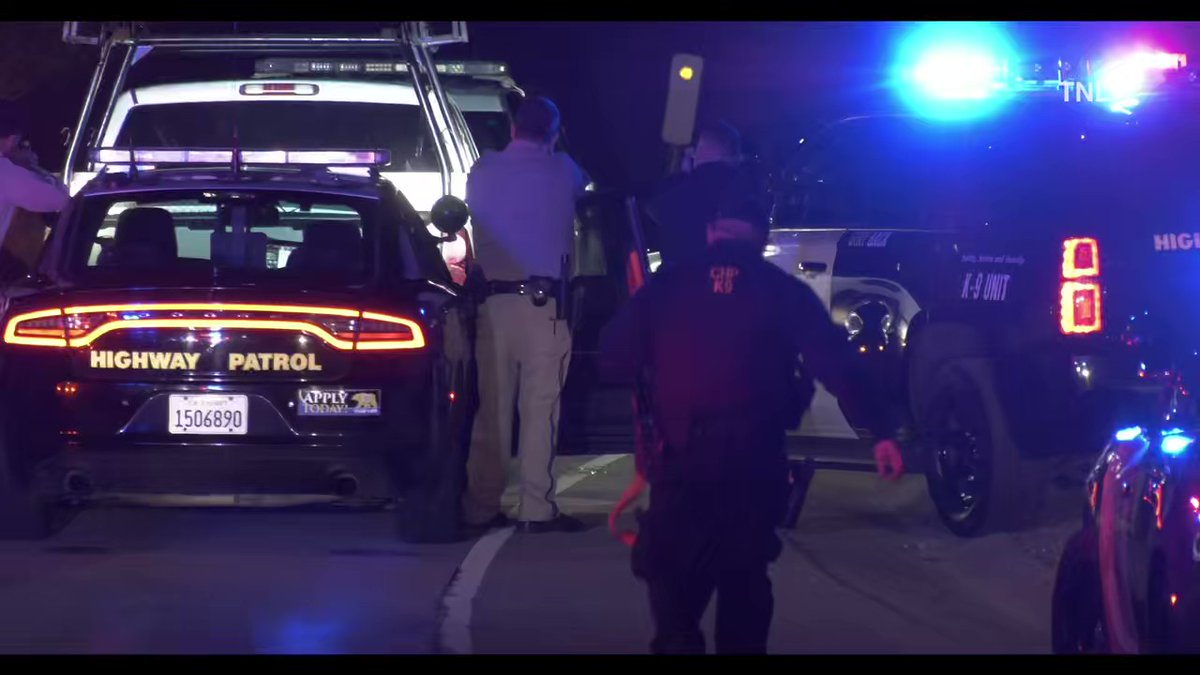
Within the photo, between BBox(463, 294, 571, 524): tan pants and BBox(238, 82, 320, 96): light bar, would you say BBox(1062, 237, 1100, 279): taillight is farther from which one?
BBox(238, 82, 320, 96): light bar

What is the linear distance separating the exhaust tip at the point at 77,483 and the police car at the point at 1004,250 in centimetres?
310

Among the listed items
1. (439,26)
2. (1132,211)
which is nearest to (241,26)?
(439,26)

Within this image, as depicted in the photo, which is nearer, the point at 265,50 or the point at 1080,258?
the point at 1080,258

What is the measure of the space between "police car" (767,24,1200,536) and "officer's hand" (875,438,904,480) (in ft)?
6.46

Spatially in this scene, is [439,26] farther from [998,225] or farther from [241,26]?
[998,225]

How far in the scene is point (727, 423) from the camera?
19.7 feet

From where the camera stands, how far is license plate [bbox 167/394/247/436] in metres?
9.01

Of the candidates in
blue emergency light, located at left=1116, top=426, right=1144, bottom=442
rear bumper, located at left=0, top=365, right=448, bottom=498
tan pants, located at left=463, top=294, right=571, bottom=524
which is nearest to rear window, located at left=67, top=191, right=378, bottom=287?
rear bumper, located at left=0, top=365, right=448, bottom=498

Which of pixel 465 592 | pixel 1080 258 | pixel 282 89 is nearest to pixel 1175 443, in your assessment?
pixel 1080 258

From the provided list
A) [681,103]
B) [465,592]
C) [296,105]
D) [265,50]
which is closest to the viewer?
[465,592]

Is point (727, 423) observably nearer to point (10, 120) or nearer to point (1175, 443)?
point (1175, 443)

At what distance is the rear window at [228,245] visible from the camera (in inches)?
365

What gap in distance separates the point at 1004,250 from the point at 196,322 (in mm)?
3324

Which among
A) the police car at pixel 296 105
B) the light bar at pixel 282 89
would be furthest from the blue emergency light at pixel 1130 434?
the light bar at pixel 282 89
